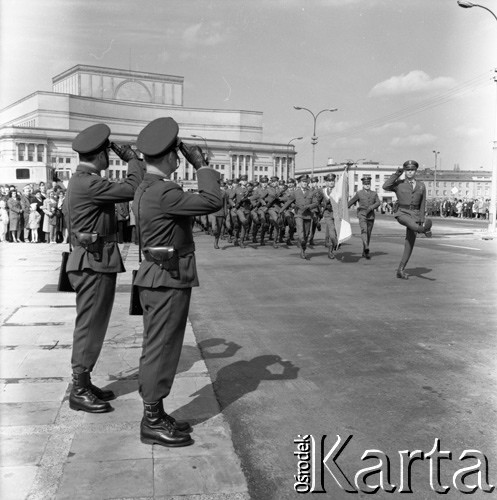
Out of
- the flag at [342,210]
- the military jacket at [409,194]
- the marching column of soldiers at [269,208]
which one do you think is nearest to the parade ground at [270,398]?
the military jacket at [409,194]

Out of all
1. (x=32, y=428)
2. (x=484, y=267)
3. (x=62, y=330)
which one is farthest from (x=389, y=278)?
(x=32, y=428)

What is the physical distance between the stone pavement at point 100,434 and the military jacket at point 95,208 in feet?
3.27

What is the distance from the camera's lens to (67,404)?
4.61 metres

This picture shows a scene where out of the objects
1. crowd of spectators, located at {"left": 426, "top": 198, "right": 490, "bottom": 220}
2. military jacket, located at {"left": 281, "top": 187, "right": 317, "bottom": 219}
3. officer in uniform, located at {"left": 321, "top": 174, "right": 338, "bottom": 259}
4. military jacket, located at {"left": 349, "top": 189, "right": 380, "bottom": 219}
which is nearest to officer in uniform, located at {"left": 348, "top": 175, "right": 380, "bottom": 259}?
military jacket, located at {"left": 349, "top": 189, "right": 380, "bottom": 219}

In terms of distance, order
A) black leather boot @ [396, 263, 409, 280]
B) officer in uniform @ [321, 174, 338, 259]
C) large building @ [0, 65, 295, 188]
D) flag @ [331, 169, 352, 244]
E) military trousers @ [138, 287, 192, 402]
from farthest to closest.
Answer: large building @ [0, 65, 295, 188] < officer in uniform @ [321, 174, 338, 259] < flag @ [331, 169, 352, 244] < black leather boot @ [396, 263, 409, 280] < military trousers @ [138, 287, 192, 402]

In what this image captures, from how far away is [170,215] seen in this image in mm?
3969

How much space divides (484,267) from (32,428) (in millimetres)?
11013

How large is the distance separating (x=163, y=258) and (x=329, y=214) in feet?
41.4

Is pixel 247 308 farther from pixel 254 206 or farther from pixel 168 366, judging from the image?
pixel 254 206

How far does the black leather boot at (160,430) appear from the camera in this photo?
3.86 metres

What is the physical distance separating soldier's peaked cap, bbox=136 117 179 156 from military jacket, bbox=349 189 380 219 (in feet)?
36.8

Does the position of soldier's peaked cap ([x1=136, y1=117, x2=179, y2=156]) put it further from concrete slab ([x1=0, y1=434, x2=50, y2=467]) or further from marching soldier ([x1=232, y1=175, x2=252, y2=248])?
marching soldier ([x1=232, y1=175, x2=252, y2=248])

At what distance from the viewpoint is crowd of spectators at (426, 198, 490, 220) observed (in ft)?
162

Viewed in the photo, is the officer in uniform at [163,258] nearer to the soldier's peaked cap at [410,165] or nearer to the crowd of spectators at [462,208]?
the soldier's peaked cap at [410,165]
